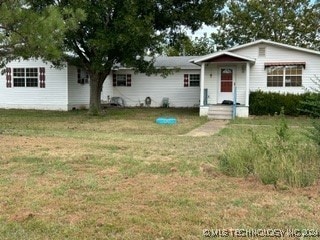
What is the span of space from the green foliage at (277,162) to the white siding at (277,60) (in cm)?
1330

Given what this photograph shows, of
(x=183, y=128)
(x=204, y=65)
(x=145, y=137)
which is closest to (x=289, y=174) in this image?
(x=145, y=137)

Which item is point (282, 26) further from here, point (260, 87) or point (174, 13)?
point (174, 13)

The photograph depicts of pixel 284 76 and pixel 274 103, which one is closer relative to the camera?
pixel 274 103

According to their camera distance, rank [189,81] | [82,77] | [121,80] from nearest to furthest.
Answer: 1. [82,77]
2. [189,81]
3. [121,80]

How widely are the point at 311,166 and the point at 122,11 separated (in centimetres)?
1122

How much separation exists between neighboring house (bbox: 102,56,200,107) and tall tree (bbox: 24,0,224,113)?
5.55m

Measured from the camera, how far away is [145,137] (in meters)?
10.6

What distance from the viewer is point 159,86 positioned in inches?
947

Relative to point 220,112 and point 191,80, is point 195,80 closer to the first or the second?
point 191,80

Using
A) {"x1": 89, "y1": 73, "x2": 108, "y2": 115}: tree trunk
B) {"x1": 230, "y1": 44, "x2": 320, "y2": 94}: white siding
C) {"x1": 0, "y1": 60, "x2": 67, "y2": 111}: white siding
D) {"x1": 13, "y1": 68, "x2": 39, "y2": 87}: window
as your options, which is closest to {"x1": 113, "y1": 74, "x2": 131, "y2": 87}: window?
{"x1": 0, "y1": 60, "x2": 67, "y2": 111}: white siding

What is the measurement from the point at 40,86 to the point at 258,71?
11.7 m

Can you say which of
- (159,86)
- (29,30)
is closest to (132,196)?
(29,30)

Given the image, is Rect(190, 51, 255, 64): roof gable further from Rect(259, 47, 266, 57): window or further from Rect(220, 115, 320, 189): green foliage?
Rect(220, 115, 320, 189): green foliage

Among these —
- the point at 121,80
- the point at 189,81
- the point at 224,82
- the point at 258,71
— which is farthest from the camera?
the point at 121,80
